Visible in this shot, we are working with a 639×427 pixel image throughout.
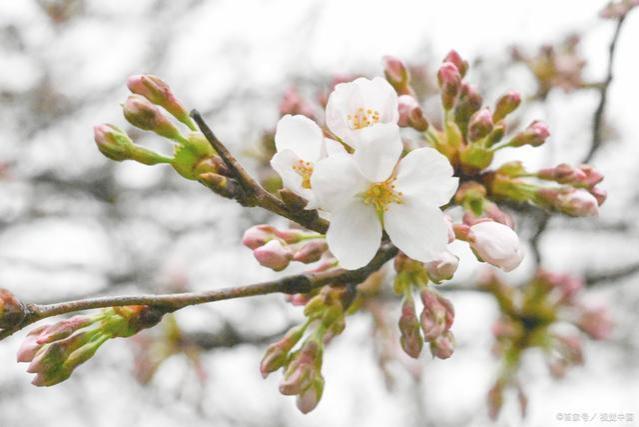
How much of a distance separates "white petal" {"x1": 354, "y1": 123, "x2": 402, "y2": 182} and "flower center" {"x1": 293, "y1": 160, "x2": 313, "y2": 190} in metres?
0.12

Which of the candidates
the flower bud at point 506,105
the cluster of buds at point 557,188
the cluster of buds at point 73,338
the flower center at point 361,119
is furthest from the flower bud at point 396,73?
the cluster of buds at point 73,338

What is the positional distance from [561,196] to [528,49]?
114 inches

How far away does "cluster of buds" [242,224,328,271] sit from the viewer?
179cm

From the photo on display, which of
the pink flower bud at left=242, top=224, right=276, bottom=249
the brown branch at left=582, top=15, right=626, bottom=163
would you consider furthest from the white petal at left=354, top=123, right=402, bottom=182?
the brown branch at left=582, top=15, right=626, bottom=163

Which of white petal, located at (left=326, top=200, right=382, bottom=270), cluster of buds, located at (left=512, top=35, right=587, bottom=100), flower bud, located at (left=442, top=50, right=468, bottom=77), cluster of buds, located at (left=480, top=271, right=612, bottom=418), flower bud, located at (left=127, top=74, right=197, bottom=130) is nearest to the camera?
white petal, located at (left=326, top=200, right=382, bottom=270)

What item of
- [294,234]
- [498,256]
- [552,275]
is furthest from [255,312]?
[498,256]

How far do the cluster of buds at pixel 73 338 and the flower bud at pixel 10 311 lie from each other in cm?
11

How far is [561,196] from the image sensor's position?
1.99m

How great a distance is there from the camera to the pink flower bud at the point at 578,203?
6.34 ft

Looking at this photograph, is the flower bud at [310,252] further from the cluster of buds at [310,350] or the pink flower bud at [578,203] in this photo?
the pink flower bud at [578,203]

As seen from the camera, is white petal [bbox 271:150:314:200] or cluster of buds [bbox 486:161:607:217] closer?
white petal [bbox 271:150:314:200]

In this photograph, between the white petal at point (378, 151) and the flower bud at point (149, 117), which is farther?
the flower bud at point (149, 117)

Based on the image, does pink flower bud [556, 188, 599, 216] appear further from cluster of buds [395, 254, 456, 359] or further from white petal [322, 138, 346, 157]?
white petal [322, 138, 346, 157]

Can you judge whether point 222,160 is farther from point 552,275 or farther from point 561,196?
point 552,275
